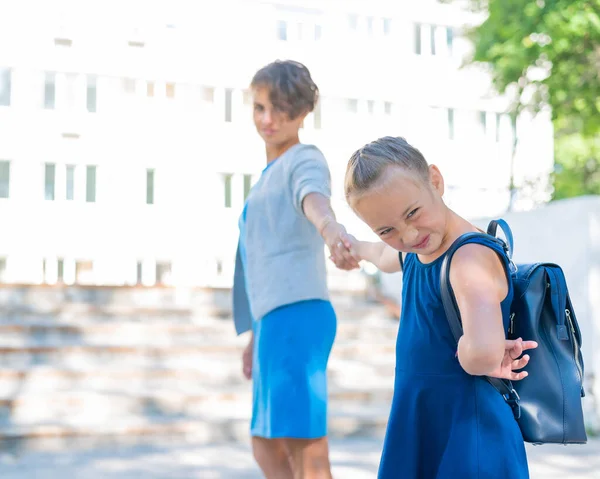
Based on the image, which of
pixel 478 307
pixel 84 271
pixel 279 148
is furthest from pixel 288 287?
pixel 84 271

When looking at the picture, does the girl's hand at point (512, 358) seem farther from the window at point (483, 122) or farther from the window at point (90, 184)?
the window at point (483, 122)

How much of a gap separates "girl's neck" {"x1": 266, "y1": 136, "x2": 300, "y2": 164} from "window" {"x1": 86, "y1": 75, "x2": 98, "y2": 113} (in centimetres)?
2832

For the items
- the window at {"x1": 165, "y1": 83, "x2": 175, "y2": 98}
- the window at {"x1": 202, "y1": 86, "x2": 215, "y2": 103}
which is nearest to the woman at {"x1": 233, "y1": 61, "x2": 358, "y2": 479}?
the window at {"x1": 165, "y1": 83, "x2": 175, "y2": 98}

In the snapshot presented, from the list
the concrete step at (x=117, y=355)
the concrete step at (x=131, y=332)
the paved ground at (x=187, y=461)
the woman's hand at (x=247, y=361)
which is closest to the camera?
the woman's hand at (x=247, y=361)

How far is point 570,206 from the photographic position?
7.00 meters

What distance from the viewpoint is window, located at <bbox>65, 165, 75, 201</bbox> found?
29797 mm

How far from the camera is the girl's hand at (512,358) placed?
6.04 ft

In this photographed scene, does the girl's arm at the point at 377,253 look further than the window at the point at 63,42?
No

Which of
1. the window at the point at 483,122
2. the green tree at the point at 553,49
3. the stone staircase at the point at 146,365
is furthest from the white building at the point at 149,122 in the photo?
the stone staircase at the point at 146,365

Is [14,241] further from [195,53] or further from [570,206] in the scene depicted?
[570,206]

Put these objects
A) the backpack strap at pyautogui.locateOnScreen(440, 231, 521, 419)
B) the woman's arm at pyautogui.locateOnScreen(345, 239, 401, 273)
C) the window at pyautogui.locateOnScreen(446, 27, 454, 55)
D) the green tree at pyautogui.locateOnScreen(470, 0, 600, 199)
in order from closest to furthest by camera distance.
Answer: the backpack strap at pyautogui.locateOnScreen(440, 231, 521, 419) → the woman's arm at pyautogui.locateOnScreen(345, 239, 401, 273) → the green tree at pyautogui.locateOnScreen(470, 0, 600, 199) → the window at pyautogui.locateOnScreen(446, 27, 454, 55)

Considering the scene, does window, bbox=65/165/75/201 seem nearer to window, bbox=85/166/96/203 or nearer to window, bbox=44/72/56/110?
window, bbox=85/166/96/203

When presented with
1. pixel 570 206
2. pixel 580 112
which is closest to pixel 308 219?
pixel 570 206

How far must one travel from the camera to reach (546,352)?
192 centimetres
